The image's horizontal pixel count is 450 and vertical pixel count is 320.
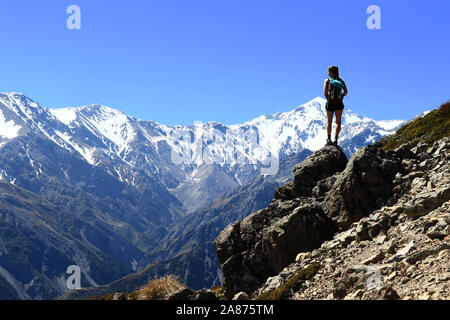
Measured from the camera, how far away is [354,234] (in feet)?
54.9

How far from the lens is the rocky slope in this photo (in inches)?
459

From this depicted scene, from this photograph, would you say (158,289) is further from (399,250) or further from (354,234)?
(399,250)

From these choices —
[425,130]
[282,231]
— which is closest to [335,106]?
[425,130]

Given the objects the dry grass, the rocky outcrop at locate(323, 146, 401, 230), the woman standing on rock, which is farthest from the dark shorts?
the dry grass

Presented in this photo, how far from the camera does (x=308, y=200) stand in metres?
22.6

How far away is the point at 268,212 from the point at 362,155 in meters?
5.56

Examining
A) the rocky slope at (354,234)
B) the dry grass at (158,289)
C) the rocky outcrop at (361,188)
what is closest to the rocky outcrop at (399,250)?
the rocky slope at (354,234)

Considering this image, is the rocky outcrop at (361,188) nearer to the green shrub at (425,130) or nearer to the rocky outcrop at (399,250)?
the rocky outcrop at (399,250)

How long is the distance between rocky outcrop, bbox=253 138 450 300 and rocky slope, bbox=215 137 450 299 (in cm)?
3

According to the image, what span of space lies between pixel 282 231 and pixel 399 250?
717cm
